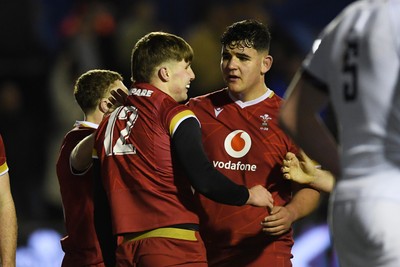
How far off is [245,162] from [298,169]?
37 centimetres

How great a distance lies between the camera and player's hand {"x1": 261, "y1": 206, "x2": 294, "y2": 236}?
6547 millimetres

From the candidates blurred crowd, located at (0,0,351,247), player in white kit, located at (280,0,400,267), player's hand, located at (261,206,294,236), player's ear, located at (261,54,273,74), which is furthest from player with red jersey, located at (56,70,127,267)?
blurred crowd, located at (0,0,351,247)

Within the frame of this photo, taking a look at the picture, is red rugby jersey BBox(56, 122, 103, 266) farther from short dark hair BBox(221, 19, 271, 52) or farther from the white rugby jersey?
the white rugby jersey

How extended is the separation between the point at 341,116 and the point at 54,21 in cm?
1125

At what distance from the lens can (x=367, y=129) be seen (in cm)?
424

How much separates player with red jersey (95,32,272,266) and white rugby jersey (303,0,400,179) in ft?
5.62

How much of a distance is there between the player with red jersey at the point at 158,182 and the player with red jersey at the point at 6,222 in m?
0.92

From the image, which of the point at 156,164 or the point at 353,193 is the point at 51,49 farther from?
the point at 353,193

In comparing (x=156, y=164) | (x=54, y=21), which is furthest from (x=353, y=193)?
(x=54, y=21)

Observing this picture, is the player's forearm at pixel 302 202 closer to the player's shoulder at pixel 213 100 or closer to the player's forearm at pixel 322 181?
the player's forearm at pixel 322 181

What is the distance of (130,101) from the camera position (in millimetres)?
6215

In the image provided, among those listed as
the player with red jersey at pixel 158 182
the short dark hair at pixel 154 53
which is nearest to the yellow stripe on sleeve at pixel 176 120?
the player with red jersey at pixel 158 182

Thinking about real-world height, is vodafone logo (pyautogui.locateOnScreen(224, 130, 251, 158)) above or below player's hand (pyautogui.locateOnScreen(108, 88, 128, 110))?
below

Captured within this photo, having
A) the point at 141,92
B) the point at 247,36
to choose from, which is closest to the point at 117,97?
the point at 141,92
